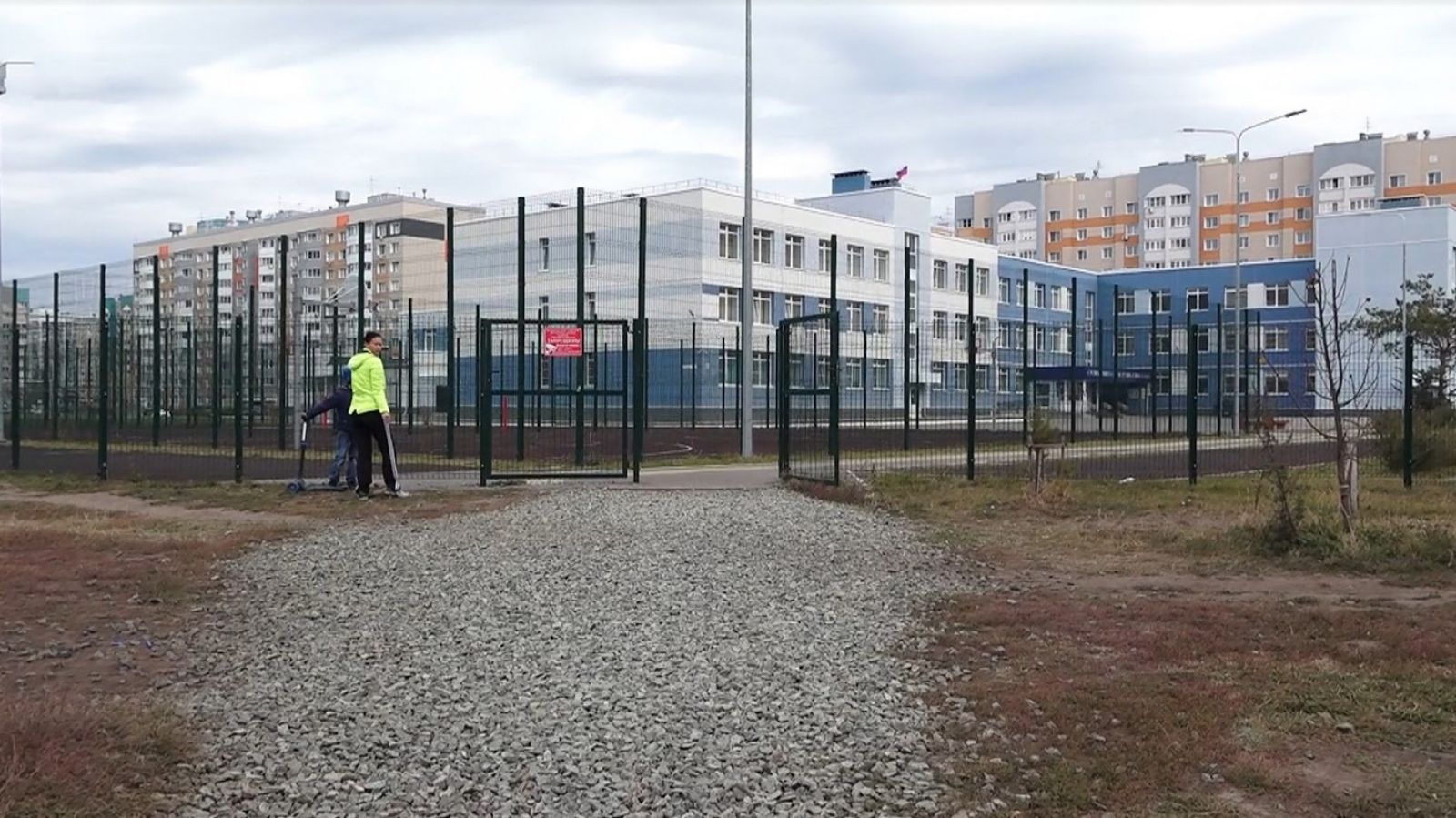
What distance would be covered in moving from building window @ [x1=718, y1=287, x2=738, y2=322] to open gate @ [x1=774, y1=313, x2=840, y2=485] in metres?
31.0

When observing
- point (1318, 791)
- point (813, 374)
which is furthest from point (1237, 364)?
point (1318, 791)

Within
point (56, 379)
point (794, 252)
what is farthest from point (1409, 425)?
point (794, 252)

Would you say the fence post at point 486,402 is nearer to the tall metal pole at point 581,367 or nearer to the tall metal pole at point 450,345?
the tall metal pole at point 581,367

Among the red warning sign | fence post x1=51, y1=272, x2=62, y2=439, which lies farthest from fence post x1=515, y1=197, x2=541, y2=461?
fence post x1=51, y1=272, x2=62, y2=439

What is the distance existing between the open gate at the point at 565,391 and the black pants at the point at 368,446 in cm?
170

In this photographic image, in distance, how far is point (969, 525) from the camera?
12.2 metres

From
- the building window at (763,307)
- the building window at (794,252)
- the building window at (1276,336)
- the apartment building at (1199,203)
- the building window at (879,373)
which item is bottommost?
the building window at (879,373)

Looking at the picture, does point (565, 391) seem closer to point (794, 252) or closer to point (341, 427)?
point (341, 427)

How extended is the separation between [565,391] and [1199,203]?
291 ft

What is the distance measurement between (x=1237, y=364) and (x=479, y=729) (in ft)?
97.7

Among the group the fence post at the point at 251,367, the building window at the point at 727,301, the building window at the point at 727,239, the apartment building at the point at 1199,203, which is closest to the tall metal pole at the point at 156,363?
the fence post at the point at 251,367

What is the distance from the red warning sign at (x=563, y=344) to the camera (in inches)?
647

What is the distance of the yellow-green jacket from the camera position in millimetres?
14141

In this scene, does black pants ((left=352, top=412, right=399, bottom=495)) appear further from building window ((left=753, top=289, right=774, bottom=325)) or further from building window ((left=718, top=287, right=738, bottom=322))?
building window ((left=753, top=289, right=774, bottom=325))
